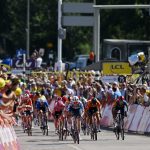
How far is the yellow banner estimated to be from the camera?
43.6 m

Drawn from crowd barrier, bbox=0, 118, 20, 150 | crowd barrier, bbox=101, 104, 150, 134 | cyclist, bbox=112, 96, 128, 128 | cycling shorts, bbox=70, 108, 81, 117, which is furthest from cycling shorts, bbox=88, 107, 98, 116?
crowd barrier, bbox=0, 118, 20, 150

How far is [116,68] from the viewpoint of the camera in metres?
43.8

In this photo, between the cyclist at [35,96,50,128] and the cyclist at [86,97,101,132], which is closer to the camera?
the cyclist at [86,97,101,132]

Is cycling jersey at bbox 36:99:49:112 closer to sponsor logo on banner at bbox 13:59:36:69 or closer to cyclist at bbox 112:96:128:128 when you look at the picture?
cyclist at bbox 112:96:128:128

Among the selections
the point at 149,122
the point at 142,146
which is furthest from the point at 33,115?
the point at 142,146

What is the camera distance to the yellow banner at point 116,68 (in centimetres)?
4356

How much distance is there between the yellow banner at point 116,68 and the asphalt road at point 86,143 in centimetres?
880

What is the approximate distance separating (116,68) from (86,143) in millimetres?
14458

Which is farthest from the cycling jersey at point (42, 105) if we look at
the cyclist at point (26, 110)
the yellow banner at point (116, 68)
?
the yellow banner at point (116, 68)

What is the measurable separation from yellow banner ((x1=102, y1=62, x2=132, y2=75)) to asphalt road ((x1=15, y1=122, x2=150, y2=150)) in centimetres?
880

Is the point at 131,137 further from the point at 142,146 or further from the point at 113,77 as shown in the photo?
the point at 113,77

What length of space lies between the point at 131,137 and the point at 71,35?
57.2 meters

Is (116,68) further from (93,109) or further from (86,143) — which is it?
(86,143)

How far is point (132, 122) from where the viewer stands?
34906mm
